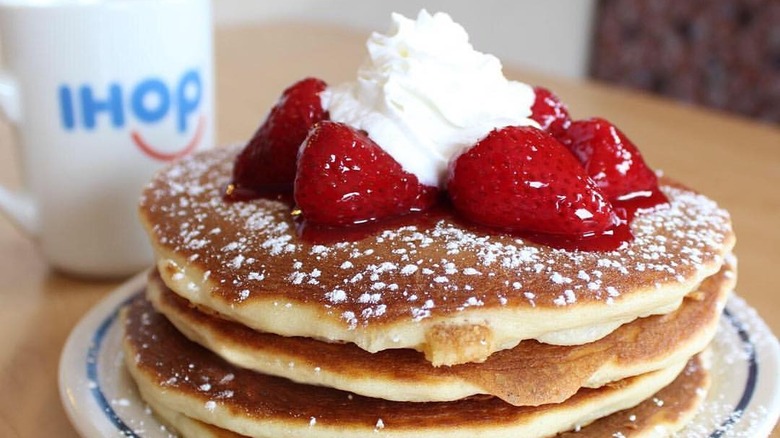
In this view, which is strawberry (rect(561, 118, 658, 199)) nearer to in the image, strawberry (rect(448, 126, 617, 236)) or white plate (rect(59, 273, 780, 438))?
strawberry (rect(448, 126, 617, 236))

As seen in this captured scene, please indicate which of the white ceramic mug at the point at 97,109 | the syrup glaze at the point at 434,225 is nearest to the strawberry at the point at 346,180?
the syrup glaze at the point at 434,225

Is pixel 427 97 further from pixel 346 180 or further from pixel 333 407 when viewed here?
pixel 333 407

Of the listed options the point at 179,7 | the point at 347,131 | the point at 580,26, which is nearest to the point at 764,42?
the point at 580,26

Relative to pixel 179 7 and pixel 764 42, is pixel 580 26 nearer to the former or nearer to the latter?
pixel 764 42

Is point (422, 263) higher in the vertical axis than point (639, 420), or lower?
higher

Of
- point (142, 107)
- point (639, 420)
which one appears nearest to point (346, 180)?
point (639, 420)

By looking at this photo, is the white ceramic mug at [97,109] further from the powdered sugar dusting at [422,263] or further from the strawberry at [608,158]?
the strawberry at [608,158]

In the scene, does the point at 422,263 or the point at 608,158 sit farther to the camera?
the point at 608,158

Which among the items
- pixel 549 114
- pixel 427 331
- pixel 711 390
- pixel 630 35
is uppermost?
pixel 549 114
